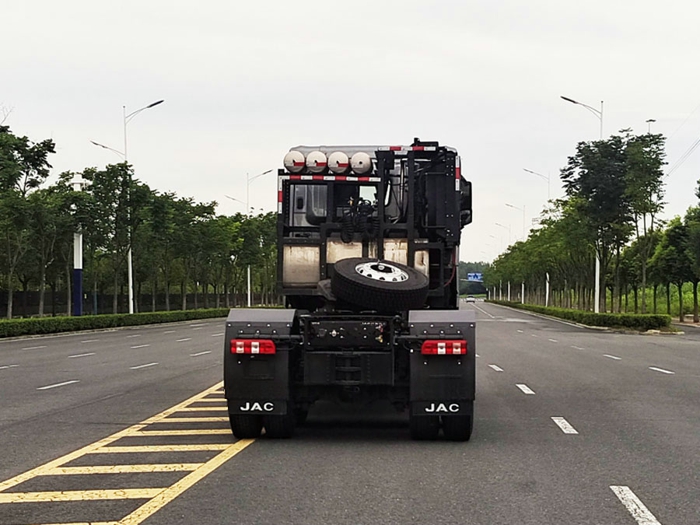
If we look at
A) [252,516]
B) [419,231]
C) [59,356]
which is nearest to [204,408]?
[419,231]

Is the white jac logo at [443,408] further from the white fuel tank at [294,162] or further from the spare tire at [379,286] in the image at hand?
the white fuel tank at [294,162]

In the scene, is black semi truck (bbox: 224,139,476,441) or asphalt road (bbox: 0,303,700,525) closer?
asphalt road (bbox: 0,303,700,525)

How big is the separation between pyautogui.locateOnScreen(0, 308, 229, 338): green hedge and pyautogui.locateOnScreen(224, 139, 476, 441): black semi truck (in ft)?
101

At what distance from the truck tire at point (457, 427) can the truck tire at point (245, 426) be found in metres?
2.01

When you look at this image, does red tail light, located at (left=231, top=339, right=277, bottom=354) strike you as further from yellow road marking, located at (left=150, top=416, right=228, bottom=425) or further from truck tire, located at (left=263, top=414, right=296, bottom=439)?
yellow road marking, located at (left=150, top=416, right=228, bottom=425)

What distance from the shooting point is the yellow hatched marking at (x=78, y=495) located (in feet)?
25.6

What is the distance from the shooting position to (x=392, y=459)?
9.73m

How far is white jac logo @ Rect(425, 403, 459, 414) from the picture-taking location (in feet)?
34.0

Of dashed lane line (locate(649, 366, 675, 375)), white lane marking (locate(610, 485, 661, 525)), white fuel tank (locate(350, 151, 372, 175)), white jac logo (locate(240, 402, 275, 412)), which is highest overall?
white fuel tank (locate(350, 151, 372, 175))

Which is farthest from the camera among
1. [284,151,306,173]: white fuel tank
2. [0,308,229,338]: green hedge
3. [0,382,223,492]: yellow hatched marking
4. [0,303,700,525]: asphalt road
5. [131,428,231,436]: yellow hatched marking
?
[0,308,229,338]: green hedge

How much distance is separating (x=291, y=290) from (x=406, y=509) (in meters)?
5.08

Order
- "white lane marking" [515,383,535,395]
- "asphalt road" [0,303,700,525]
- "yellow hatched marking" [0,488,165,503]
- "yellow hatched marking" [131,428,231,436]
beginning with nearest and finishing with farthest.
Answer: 1. "asphalt road" [0,303,700,525]
2. "yellow hatched marking" [0,488,165,503]
3. "yellow hatched marking" [131,428,231,436]
4. "white lane marking" [515,383,535,395]

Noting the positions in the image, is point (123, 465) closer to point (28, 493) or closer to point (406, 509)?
point (28, 493)

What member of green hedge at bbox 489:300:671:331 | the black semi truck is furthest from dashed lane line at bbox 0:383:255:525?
green hedge at bbox 489:300:671:331
